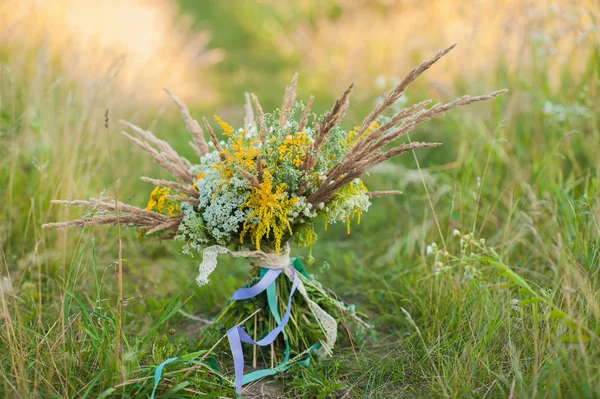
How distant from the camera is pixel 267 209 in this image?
6.21 feet

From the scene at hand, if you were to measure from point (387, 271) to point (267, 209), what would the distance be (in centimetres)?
135

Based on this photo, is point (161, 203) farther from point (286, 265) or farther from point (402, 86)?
point (402, 86)

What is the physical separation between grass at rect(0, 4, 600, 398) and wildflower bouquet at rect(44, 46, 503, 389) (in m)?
0.19

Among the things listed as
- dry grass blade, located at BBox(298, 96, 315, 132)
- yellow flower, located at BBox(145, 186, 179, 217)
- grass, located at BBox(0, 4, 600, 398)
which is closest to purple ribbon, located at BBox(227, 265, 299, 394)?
grass, located at BBox(0, 4, 600, 398)

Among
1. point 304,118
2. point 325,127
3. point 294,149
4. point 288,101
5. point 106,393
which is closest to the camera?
point 106,393

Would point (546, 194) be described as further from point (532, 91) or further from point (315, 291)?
point (315, 291)

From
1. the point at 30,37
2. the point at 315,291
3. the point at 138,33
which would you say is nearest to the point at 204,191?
the point at 315,291

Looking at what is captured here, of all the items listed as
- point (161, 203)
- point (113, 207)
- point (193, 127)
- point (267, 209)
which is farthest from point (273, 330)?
point (193, 127)

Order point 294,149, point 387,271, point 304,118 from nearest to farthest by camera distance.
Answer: point 294,149
point 304,118
point 387,271

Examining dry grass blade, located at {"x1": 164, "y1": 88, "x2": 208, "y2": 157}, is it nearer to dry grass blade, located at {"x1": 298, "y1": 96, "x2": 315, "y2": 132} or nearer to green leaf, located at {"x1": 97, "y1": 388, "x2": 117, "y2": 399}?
dry grass blade, located at {"x1": 298, "y1": 96, "x2": 315, "y2": 132}

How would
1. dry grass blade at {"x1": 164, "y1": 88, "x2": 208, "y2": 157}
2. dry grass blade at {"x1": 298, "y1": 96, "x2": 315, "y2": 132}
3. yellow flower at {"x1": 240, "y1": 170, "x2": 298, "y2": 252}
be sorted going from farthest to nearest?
dry grass blade at {"x1": 164, "y1": 88, "x2": 208, "y2": 157} → dry grass blade at {"x1": 298, "y1": 96, "x2": 315, "y2": 132} → yellow flower at {"x1": 240, "y1": 170, "x2": 298, "y2": 252}

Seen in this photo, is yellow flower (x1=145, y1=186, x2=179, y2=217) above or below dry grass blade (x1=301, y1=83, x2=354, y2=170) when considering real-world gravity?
below

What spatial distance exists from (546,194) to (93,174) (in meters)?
2.57

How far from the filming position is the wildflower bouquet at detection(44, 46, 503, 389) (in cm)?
187
